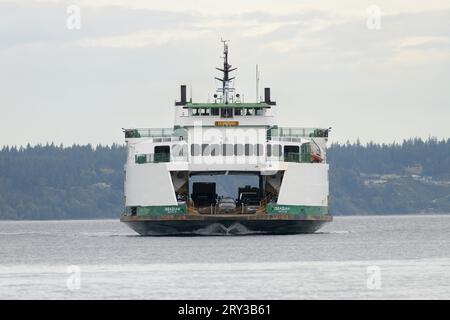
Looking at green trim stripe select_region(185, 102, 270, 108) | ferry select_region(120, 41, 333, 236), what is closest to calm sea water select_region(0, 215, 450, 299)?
→ ferry select_region(120, 41, 333, 236)

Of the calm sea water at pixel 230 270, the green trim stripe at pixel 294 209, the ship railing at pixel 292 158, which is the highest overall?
the ship railing at pixel 292 158

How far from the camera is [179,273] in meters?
57.5

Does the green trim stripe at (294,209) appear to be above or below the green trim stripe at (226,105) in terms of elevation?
below

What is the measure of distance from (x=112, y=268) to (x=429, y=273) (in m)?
12.1

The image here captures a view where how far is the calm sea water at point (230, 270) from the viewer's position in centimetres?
4956

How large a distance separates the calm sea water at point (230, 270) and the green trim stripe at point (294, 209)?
151 centimetres

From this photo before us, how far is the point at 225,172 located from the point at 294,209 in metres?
4.75

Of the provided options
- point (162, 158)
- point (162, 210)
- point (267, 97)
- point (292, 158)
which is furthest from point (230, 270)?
point (267, 97)

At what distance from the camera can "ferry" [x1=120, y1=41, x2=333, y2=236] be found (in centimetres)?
8300

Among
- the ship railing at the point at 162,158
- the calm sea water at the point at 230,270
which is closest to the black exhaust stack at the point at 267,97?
the ship railing at the point at 162,158

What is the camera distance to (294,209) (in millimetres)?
83625

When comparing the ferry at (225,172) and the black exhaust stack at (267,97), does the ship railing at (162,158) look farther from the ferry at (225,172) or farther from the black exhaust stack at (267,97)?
the black exhaust stack at (267,97)

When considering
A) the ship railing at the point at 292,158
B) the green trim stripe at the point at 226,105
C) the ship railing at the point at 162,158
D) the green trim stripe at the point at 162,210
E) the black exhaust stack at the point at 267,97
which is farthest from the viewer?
the black exhaust stack at the point at 267,97
